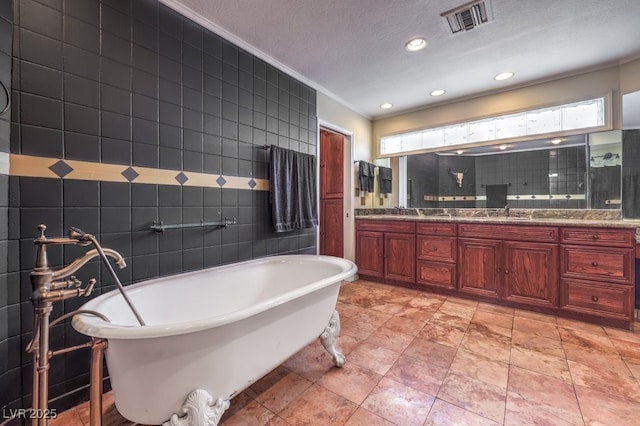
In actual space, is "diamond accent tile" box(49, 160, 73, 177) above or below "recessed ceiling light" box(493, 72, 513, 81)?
below

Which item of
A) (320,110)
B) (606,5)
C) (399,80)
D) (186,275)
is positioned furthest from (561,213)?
(186,275)

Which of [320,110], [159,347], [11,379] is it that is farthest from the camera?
[320,110]

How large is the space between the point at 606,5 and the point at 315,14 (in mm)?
1895

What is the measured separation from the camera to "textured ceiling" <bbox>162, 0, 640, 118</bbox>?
5.80ft

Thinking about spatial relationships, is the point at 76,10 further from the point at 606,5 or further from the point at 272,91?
the point at 606,5

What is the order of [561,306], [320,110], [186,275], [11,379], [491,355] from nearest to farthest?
[11,379]
[186,275]
[491,355]
[561,306]
[320,110]

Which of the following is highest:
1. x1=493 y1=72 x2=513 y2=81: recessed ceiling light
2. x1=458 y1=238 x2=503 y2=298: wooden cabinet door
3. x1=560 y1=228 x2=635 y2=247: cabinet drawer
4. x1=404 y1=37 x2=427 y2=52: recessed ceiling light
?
x1=404 y1=37 x2=427 y2=52: recessed ceiling light

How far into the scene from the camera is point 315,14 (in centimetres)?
183

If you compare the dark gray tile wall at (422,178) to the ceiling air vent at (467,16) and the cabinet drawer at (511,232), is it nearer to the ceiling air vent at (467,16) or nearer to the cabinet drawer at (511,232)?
the cabinet drawer at (511,232)

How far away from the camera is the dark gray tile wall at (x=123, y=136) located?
1238mm

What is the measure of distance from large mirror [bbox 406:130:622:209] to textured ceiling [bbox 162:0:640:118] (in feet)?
A: 2.38

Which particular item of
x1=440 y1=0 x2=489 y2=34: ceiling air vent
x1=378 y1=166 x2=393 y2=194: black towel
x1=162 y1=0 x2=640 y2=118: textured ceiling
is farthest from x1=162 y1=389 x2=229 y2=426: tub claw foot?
x1=378 y1=166 x2=393 y2=194: black towel

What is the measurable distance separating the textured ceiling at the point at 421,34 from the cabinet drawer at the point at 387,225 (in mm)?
1545

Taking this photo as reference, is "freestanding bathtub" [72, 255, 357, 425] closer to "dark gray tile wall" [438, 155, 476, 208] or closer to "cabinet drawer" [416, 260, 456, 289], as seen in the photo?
"cabinet drawer" [416, 260, 456, 289]
